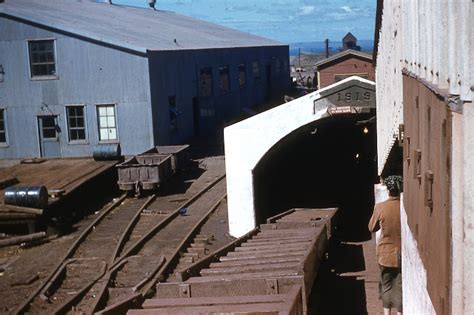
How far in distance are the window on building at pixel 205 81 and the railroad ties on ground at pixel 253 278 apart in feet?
72.6

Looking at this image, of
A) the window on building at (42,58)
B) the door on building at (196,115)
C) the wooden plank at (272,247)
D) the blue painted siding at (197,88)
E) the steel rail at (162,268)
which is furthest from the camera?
the door on building at (196,115)

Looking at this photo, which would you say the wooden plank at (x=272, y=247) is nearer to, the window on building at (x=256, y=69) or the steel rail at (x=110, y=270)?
the steel rail at (x=110, y=270)

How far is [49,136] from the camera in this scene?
29.3 meters

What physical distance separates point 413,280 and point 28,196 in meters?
13.3

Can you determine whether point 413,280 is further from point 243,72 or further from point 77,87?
point 243,72

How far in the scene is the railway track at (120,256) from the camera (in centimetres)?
1284

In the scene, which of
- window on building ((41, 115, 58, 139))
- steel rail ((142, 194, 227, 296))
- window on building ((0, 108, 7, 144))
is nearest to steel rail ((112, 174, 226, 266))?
steel rail ((142, 194, 227, 296))

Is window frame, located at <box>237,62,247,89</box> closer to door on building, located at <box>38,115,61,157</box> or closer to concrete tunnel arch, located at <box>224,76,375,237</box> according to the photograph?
door on building, located at <box>38,115,61,157</box>

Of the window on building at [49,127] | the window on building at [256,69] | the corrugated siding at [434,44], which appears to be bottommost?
the window on building at [49,127]

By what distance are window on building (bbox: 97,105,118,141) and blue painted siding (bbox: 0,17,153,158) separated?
218 millimetres

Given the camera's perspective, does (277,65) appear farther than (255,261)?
Yes

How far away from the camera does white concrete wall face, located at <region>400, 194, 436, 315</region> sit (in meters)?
6.16

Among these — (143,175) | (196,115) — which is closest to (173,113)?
(196,115)

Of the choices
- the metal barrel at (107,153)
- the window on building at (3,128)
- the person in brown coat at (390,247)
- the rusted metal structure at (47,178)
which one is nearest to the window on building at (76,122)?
the rusted metal structure at (47,178)
